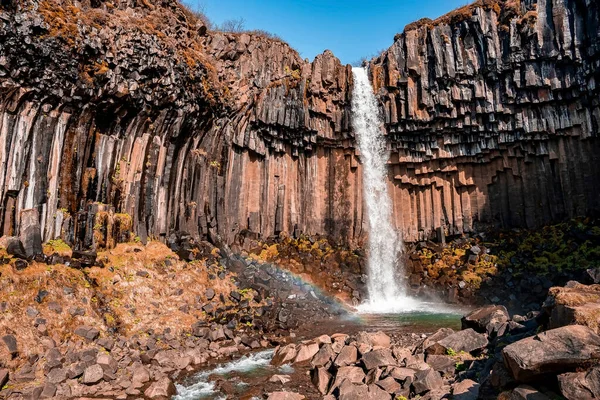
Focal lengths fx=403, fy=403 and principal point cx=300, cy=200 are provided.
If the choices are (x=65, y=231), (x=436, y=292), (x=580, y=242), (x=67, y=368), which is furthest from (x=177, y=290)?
(x=580, y=242)

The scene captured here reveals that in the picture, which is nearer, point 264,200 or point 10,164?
point 10,164

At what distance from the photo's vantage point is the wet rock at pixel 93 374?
10.8m

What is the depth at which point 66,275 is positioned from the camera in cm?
1509

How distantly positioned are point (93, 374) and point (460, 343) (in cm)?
1006

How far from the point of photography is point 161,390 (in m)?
10.5

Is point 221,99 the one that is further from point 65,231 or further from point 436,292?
point 436,292

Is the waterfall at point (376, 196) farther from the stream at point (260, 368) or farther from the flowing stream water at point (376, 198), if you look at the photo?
the stream at point (260, 368)

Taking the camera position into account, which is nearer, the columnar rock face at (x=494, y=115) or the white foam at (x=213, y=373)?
the white foam at (x=213, y=373)

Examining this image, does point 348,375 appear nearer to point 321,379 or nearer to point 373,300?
point 321,379

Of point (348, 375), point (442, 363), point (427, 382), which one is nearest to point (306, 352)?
point (348, 375)

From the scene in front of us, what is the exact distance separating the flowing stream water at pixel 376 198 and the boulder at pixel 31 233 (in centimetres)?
1884

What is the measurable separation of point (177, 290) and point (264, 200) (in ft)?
39.7

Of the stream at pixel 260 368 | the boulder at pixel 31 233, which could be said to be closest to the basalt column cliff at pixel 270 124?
the boulder at pixel 31 233

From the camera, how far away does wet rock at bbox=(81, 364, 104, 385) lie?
35.5 feet
